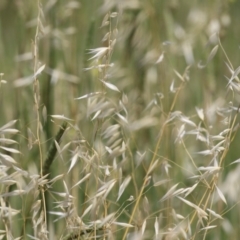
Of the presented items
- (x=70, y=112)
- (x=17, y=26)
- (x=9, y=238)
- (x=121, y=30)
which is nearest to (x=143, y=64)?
(x=121, y=30)

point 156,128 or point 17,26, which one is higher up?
point 17,26

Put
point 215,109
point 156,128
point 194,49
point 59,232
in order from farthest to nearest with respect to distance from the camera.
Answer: point 194,49, point 156,128, point 59,232, point 215,109

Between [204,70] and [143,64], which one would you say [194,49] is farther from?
[143,64]

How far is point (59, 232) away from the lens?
125cm

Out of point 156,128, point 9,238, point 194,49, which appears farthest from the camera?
point 194,49

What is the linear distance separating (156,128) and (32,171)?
12.0 inches

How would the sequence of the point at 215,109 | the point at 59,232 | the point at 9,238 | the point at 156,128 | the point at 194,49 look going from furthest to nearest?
the point at 194,49, the point at 156,128, the point at 59,232, the point at 215,109, the point at 9,238

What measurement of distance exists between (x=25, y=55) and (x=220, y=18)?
0.44m

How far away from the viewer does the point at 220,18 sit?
1.40 m

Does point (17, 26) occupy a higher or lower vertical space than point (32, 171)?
higher

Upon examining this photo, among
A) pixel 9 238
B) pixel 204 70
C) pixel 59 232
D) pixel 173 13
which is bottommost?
pixel 59 232

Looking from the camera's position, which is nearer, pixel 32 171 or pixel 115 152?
pixel 115 152

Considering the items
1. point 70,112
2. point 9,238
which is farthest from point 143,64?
point 9,238

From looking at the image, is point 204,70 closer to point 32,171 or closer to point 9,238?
point 32,171
